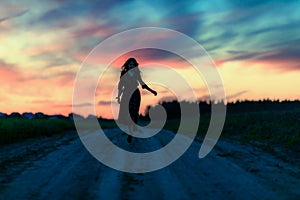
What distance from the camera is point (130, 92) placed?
17172 millimetres

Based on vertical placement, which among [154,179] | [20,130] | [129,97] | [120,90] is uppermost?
[120,90]

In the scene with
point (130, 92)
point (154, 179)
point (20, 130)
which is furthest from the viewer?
point (20, 130)

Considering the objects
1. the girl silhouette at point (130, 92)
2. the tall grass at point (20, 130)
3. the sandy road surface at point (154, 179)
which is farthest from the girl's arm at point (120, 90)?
the sandy road surface at point (154, 179)

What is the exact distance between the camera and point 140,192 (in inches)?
286

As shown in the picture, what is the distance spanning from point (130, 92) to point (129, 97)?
0.72 feet

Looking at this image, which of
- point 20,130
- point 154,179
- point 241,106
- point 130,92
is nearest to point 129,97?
point 130,92

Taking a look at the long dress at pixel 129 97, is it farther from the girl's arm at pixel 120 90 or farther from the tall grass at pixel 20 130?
the tall grass at pixel 20 130

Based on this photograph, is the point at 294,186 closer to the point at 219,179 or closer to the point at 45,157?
the point at 219,179

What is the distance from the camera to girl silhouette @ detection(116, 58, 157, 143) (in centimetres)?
1689

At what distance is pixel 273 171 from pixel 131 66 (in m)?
8.31

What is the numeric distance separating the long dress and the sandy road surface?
5528 millimetres

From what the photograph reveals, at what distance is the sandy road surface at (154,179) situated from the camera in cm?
711

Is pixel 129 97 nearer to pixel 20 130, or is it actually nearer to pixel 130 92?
pixel 130 92

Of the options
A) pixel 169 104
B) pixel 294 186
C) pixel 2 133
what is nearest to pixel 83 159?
pixel 294 186
